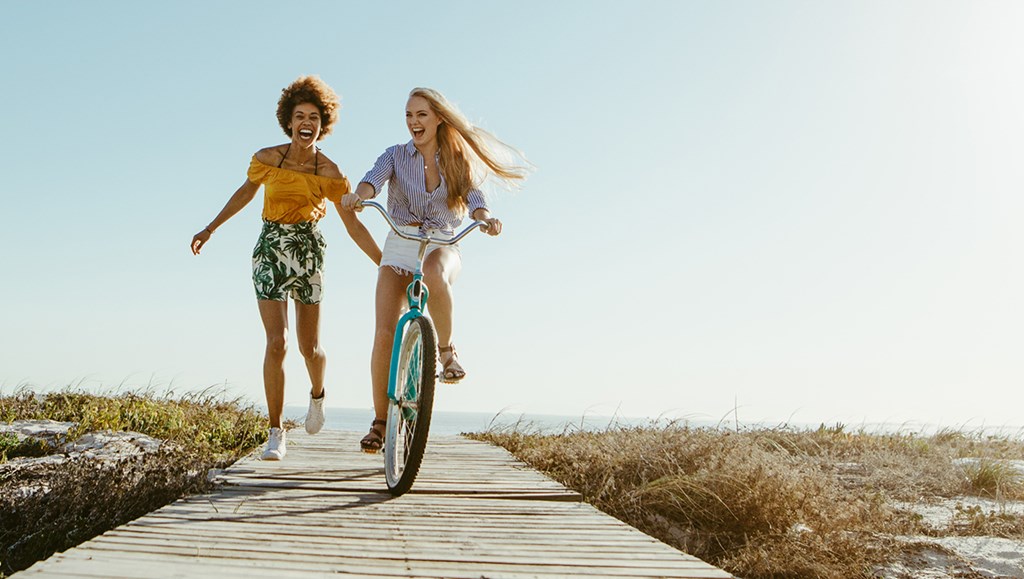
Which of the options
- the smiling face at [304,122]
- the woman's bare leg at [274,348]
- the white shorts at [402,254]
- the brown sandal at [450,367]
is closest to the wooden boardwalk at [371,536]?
the brown sandal at [450,367]

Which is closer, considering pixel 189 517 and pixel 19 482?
pixel 189 517

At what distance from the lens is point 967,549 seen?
4672 mm

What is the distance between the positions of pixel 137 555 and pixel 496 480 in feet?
7.83

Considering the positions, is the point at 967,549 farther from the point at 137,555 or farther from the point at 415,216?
the point at 137,555

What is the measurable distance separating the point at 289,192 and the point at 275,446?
5.63 feet

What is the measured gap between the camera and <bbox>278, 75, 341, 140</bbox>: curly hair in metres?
5.56

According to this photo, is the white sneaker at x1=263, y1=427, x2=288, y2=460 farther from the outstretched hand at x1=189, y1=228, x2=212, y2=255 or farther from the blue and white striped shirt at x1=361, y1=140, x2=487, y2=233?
the blue and white striped shirt at x1=361, y1=140, x2=487, y2=233

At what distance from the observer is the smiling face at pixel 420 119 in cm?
509

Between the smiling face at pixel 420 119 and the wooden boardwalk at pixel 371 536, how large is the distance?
2.14 meters

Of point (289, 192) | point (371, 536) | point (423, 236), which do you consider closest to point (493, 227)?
point (423, 236)

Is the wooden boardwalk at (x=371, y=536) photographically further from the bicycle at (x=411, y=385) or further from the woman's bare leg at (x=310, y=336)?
the woman's bare leg at (x=310, y=336)

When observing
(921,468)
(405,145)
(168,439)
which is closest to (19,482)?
(168,439)

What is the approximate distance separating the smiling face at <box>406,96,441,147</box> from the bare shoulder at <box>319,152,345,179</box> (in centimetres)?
76

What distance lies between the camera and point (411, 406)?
414cm
